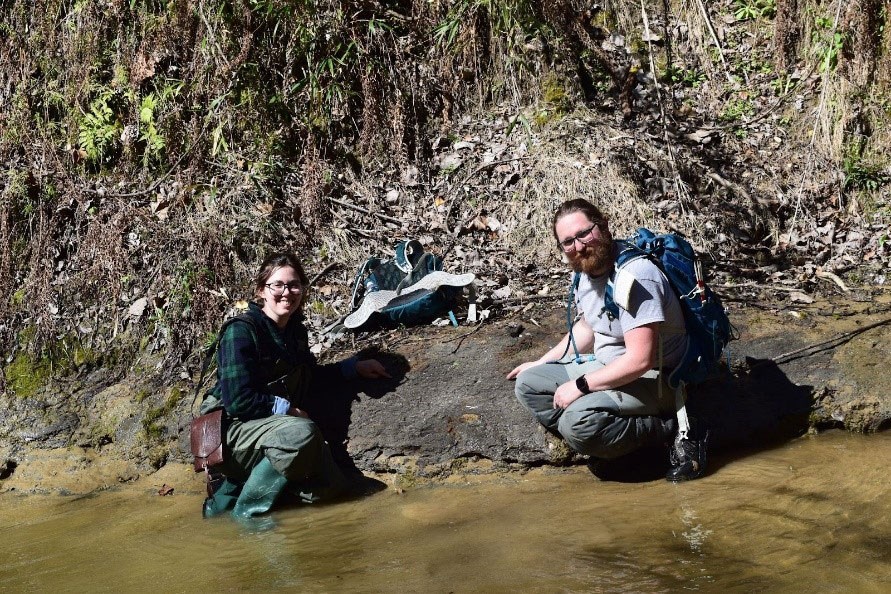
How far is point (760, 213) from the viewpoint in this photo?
7.38m

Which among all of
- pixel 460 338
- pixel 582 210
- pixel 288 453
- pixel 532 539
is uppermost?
pixel 582 210

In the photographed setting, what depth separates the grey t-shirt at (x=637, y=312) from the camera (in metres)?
4.13

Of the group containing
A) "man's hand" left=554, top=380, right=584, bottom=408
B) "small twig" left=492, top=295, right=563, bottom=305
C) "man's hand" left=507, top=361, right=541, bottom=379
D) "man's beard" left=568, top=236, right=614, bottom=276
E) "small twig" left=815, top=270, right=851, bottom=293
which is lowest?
"man's hand" left=554, top=380, right=584, bottom=408

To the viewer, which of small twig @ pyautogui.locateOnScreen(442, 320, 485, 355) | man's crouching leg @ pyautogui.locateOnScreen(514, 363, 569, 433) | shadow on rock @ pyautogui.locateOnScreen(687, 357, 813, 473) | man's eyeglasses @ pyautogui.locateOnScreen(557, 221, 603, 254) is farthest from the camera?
small twig @ pyautogui.locateOnScreen(442, 320, 485, 355)

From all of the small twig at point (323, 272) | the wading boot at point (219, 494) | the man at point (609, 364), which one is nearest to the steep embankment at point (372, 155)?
the small twig at point (323, 272)

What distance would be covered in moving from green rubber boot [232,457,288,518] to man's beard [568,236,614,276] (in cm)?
217

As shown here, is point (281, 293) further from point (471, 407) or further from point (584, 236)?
point (584, 236)

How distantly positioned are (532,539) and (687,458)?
3.73 feet

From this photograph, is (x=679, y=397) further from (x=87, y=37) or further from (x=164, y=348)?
(x=87, y=37)

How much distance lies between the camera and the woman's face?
16.1 ft

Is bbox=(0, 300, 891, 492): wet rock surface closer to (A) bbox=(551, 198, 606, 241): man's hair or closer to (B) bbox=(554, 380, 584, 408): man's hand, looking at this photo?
(B) bbox=(554, 380, 584, 408): man's hand

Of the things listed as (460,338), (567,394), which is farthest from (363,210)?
(567,394)

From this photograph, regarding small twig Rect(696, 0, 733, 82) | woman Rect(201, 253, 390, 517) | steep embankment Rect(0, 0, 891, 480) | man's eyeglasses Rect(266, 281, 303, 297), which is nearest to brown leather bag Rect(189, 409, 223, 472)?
woman Rect(201, 253, 390, 517)

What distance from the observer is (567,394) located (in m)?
4.53
